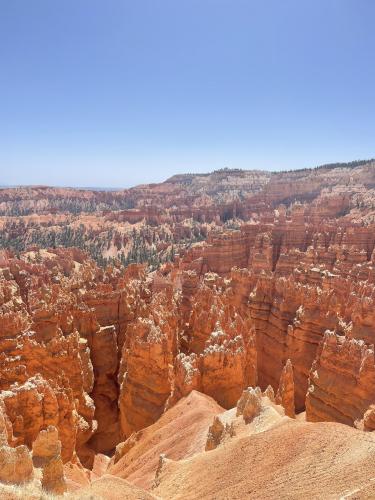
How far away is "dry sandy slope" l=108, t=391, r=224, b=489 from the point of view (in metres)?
15.7

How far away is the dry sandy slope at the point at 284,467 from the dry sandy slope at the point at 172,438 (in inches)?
111

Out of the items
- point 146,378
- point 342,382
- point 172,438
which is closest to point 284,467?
point 172,438

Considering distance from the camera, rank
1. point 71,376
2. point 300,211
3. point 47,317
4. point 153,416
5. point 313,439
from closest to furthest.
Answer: point 313,439, point 153,416, point 71,376, point 47,317, point 300,211

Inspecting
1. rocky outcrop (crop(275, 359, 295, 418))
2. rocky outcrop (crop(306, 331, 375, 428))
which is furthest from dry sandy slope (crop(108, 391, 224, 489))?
rocky outcrop (crop(306, 331, 375, 428))

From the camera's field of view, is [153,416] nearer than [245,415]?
Answer: No

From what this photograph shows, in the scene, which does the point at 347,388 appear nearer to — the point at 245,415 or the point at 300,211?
the point at 245,415

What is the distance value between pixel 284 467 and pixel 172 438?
805 centimetres

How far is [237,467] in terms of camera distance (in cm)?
1118

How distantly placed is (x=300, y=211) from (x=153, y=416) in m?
58.9

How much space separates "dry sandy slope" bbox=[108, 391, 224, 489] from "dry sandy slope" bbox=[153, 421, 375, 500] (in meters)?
2.81

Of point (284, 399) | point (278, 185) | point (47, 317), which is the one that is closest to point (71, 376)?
point (47, 317)

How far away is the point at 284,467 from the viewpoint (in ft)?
33.5

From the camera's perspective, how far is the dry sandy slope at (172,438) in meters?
15.7

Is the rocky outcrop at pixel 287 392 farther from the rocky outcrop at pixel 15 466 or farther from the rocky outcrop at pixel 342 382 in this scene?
the rocky outcrop at pixel 15 466
